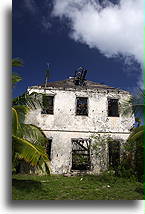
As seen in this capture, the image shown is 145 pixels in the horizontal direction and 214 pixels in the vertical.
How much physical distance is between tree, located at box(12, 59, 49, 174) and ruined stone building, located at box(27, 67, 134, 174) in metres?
0.11

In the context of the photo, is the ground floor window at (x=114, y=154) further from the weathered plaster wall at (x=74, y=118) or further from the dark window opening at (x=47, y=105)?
the dark window opening at (x=47, y=105)

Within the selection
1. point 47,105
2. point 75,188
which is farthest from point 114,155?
point 47,105

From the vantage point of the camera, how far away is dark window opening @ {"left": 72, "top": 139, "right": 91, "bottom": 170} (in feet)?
11.0

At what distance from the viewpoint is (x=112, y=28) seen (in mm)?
3463

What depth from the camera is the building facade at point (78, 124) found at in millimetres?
3387

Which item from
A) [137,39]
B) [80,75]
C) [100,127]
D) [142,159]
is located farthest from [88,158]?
[137,39]

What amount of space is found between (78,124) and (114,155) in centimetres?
63

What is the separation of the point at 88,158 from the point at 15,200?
46.1 inches

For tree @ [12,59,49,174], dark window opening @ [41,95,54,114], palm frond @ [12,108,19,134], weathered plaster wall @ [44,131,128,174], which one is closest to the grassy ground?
weathered plaster wall @ [44,131,128,174]

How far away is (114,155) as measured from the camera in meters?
3.60

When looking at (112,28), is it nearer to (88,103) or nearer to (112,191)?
(88,103)

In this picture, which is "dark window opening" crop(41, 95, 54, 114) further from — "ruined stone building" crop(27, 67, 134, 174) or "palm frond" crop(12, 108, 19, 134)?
"palm frond" crop(12, 108, 19, 134)

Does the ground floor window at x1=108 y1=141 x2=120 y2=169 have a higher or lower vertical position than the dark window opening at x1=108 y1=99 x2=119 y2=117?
lower

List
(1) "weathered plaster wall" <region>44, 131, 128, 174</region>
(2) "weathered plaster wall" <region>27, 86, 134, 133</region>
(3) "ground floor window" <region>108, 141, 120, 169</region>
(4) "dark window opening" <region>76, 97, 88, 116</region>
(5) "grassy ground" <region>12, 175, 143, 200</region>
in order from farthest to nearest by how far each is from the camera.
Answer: (4) "dark window opening" <region>76, 97, 88, 116</region>, (2) "weathered plaster wall" <region>27, 86, 134, 133</region>, (3) "ground floor window" <region>108, 141, 120, 169</region>, (1) "weathered plaster wall" <region>44, 131, 128, 174</region>, (5) "grassy ground" <region>12, 175, 143, 200</region>
